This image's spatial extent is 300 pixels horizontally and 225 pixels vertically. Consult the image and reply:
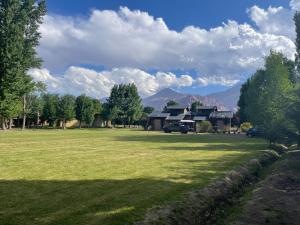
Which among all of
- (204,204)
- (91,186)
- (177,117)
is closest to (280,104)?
(204,204)

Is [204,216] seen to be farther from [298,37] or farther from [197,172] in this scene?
[298,37]

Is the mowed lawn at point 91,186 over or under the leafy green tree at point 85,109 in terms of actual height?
under

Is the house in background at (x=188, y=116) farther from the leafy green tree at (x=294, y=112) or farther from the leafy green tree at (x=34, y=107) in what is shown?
the leafy green tree at (x=294, y=112)

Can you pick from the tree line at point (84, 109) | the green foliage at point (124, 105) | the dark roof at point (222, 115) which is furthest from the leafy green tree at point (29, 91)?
the dark roof at point (222, 115)

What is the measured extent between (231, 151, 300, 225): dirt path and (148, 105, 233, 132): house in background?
74601mm

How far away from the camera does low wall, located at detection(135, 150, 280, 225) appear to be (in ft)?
36.6

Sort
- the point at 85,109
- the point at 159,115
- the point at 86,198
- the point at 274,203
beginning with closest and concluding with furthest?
the point at 86,198 → the point at 274,203 → the point at 159,115 → the point at 85,109

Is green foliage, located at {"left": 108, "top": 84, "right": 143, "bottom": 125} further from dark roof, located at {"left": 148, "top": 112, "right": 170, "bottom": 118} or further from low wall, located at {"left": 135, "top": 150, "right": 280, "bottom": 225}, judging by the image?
low wall, located at {"left": 135, "top": 150, "right": 280, "bottom": 225}

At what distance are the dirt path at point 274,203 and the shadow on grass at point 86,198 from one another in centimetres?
236

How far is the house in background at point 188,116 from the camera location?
98.4 m

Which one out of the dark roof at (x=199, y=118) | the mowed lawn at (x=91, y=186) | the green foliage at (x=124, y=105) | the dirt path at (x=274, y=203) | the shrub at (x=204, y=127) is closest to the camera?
the mowed lawn at (x=91, y=186)

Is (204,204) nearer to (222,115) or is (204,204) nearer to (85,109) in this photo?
(222,115)

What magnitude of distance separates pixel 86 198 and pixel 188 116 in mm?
100678

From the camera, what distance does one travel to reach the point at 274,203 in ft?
47.2
